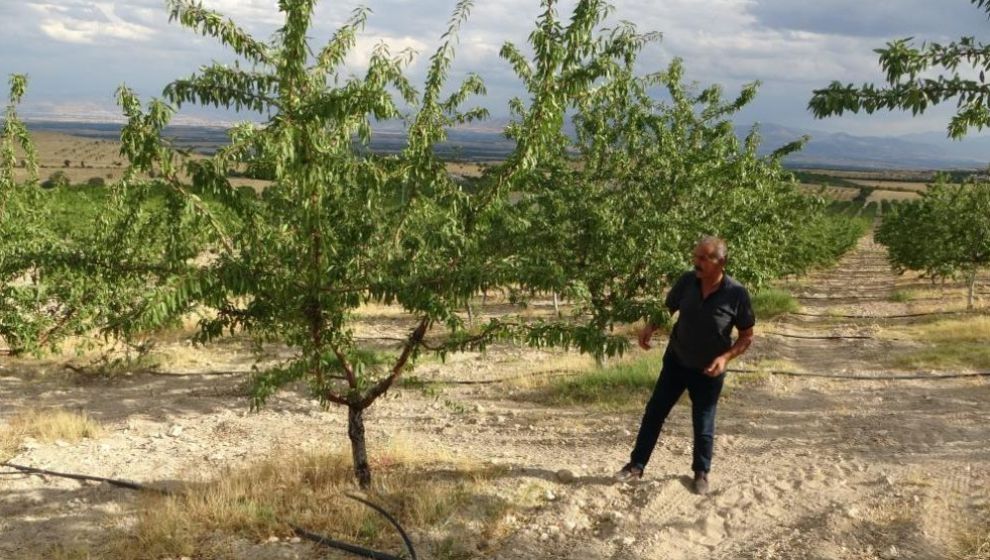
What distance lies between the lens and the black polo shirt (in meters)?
4.86

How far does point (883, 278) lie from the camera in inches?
1225

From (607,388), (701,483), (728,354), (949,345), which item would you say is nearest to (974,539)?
(701,483)

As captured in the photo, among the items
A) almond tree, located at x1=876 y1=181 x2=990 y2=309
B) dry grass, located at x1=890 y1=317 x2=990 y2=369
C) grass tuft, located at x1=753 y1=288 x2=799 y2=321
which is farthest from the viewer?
grass tuft, located at x1=753 y1=288 x2=799 y2=321

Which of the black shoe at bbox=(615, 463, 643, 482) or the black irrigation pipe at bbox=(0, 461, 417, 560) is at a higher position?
the black shoe at bbox=(615, 463, 643, 482)

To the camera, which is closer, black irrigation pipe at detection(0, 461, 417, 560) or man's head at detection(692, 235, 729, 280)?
black irrigation pipe at detection(0, 461, 417, 560)

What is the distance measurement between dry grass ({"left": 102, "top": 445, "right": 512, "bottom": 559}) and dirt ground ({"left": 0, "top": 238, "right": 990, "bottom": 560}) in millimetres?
231

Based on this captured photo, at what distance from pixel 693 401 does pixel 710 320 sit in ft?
2.29

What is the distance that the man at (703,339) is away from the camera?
15.9ft

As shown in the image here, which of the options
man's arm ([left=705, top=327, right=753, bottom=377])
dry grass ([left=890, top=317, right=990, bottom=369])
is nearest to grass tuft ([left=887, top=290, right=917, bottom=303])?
dry grass ([left=890, top=317, right=990, bottom=369])

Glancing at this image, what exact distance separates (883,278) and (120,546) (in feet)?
107

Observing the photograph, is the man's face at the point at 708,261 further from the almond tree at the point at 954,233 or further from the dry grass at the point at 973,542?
the almond tree at the point at 954,233

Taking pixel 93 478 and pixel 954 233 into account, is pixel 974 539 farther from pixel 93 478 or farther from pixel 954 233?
pixel 954 233

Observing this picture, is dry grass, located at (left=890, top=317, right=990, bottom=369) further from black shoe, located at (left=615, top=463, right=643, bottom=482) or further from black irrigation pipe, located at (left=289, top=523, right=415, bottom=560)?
black irrigation pipe, located at (left=289, top=523, right=415, bottom=560)

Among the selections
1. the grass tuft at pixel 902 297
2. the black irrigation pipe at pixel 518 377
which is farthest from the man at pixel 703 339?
the grass tuft at pixel 902 297
